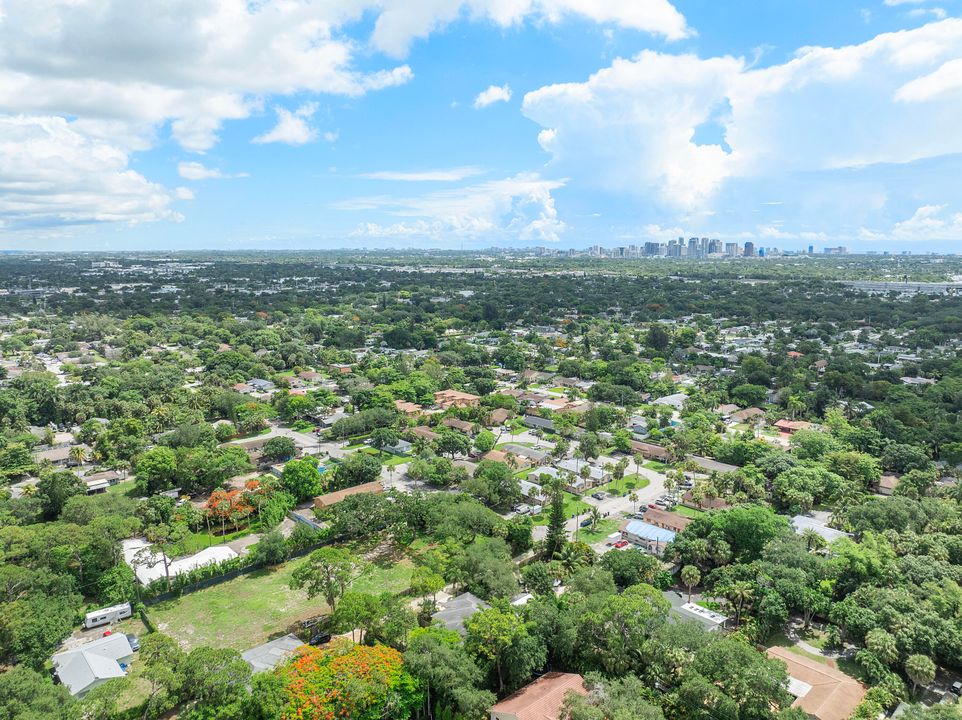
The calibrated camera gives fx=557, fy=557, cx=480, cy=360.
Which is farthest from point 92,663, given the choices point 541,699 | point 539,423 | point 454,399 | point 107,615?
point 454,399

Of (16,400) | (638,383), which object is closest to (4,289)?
(16,400)

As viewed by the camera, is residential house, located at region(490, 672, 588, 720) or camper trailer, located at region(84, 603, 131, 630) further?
camper trailer, located at region(84, 603, 131, 630)

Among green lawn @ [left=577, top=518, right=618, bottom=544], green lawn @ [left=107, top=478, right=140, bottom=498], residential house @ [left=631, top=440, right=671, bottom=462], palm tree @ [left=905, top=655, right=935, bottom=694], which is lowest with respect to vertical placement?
green lawn @ [left=107, top=478, right=140, bottom=498]

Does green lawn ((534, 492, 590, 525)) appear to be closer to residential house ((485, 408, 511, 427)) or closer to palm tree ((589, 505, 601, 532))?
palm tree ((589, 505, 601, 532))

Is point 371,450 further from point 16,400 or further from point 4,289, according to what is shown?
point 4,289

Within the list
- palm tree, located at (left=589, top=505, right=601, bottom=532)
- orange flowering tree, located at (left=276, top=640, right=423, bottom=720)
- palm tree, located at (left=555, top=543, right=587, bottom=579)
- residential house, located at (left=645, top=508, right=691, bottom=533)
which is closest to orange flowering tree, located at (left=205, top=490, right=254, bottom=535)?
orange flowering tree, located at (left=276, top=640, right=423, bottom=720)

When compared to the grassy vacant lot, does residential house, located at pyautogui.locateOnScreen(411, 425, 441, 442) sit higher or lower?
higher
